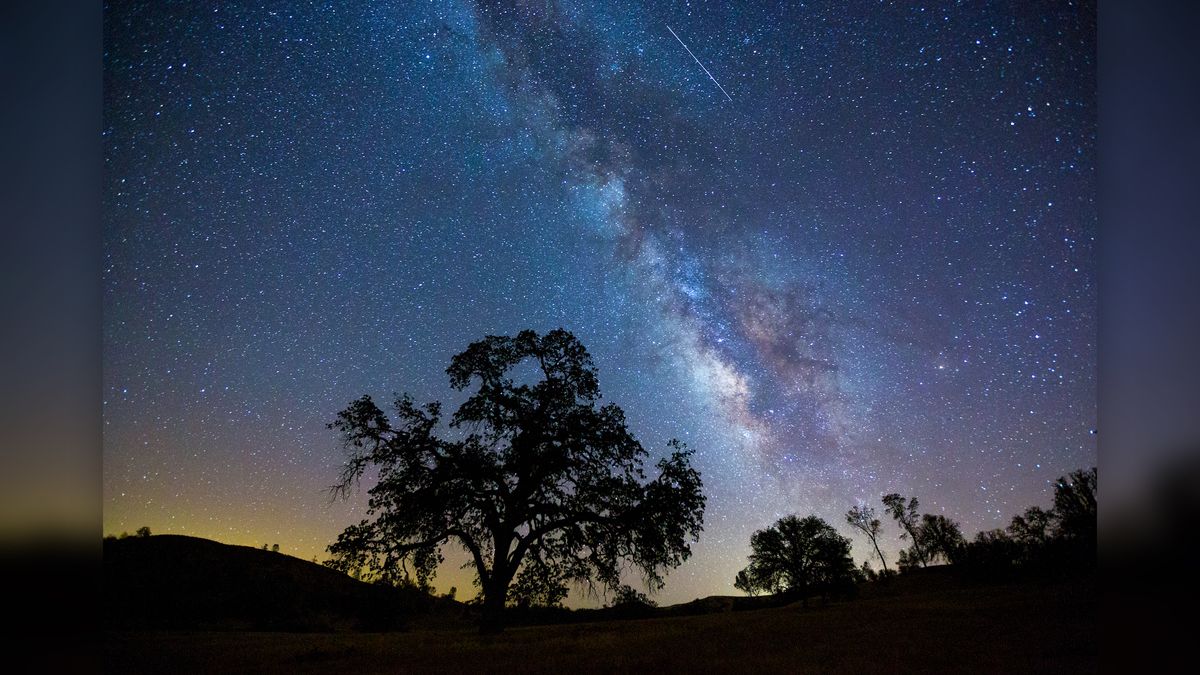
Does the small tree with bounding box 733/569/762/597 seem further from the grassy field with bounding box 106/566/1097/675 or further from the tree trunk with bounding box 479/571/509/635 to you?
the tree trunk with bounding box 479/571/509/635

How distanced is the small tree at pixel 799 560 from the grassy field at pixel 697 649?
32.2 feet

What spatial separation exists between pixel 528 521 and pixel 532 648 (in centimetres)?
354

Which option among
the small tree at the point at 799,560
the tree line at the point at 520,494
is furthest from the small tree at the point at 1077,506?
the tree line at the point at 520,494

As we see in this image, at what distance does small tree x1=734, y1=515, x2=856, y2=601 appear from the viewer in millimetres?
25109

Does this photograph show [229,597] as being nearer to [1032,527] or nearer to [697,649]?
[697,649]

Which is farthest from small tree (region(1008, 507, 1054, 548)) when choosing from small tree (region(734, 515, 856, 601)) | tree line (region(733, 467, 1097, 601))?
small tree (region(734, 515, 856, 601))

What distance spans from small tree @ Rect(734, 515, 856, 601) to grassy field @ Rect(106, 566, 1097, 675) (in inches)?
387

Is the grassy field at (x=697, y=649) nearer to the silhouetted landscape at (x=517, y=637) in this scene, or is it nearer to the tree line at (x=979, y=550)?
the silhouetted landscape at (x=517, y=637)

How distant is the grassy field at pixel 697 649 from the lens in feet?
27.5

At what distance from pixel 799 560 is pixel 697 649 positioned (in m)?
17.0
